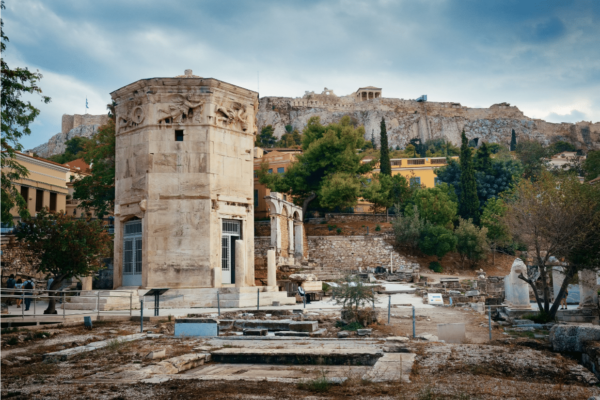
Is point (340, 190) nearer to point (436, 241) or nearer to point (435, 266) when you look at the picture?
point (436, 241)

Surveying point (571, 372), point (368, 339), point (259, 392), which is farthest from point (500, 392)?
point (368, 339)

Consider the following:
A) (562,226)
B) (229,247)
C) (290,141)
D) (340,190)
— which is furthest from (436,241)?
(290,141)

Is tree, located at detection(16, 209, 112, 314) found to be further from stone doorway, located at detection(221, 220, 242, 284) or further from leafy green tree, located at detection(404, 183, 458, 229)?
leafy green tree, located at detection(404, 183, 458, 229)

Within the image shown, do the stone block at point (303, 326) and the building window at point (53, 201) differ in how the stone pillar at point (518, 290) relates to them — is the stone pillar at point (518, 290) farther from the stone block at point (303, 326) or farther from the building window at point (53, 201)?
the building window at point (53, 201)

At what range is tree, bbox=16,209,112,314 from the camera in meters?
17.2

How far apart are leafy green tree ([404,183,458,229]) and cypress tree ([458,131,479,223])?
1020 mm

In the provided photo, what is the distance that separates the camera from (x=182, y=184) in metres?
20.2

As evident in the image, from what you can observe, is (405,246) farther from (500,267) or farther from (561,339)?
(561,339)

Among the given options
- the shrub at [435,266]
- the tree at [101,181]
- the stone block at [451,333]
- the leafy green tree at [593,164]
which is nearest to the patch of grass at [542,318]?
the stone block at [451,333]

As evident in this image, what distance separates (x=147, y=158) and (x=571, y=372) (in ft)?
53.9

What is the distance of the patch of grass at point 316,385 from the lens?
6.50 metres

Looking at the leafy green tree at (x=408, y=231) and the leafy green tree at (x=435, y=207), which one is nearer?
the leafy green tree at (x=408, y=231)

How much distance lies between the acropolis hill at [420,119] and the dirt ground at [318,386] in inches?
4269

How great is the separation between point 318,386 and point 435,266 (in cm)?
3639
